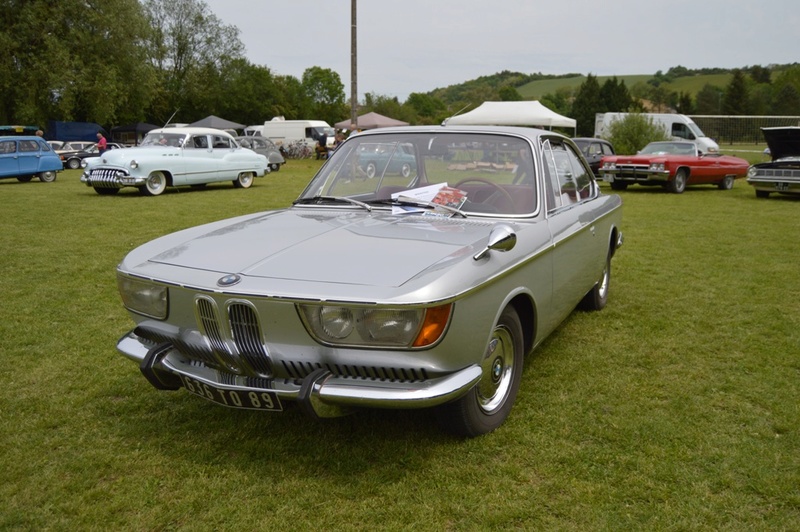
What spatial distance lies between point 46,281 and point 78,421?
3.62 meters

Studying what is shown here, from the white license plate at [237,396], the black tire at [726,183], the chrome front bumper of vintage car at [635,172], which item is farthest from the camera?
the black tire at [726,183]

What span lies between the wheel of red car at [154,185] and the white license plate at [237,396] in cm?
1326

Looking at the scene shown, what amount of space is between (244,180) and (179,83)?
145 feet

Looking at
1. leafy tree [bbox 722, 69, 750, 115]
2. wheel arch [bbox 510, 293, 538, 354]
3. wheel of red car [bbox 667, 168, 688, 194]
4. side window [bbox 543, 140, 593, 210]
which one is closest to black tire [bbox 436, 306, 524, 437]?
wheel arch [bbox 510, 293, 538, 354]

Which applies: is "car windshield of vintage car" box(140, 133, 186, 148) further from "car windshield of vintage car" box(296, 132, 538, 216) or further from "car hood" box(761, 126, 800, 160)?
"car hood" box(761, 126, 800, 160)

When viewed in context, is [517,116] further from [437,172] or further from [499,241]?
[499,241]

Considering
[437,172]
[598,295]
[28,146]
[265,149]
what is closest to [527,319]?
[437,172]

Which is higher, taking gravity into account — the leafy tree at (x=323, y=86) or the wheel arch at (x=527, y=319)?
the leafy tree at (x=323, y=86)

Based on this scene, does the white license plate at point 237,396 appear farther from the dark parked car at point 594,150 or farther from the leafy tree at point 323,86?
the leafy tree at point 323,86

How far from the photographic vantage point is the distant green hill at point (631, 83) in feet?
338

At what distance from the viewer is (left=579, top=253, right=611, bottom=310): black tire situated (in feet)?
17.5

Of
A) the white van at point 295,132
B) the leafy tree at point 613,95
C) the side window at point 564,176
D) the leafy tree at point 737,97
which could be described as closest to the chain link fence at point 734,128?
the leafy tree at point 613,95

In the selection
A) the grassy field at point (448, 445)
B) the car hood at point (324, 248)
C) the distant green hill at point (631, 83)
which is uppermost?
the distant green hill at point (631, 83)

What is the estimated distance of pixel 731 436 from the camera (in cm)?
320
